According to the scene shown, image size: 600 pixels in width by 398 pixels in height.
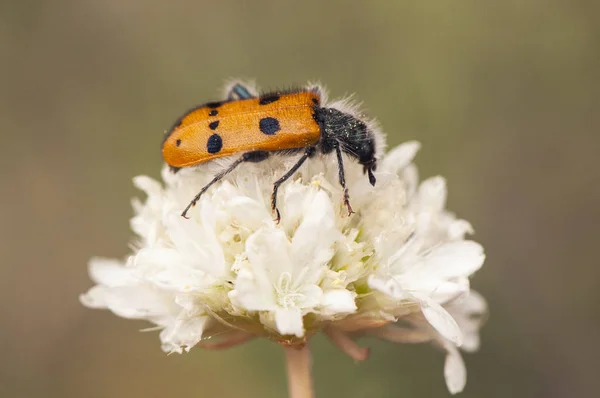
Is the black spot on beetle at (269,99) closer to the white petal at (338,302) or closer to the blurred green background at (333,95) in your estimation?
the white petal at (338,302)

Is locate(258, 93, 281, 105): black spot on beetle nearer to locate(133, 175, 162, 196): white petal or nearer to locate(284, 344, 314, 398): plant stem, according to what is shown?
locate(133, 175, 162, 196): white petal

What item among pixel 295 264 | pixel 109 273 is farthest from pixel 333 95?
pixel 295 264

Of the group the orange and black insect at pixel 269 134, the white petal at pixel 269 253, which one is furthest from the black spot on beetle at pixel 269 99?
the white petal at pixel 269 253

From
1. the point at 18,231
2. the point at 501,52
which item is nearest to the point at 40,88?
the point at 18,231

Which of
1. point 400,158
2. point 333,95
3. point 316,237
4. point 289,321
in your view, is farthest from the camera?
point 333,95

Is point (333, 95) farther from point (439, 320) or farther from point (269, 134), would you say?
point (439, 320)

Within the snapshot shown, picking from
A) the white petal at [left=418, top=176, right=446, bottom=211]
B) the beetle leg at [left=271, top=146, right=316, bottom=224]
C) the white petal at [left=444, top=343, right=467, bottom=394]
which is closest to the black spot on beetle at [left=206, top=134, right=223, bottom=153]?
the beetle leg at [left=271, top=146, right=316, bottom=224]
